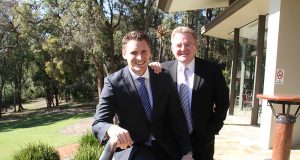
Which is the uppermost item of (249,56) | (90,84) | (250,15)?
(250,15)

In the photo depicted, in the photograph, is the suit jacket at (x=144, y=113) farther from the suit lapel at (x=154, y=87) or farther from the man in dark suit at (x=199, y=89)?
the man in dark suit at (x=199, y=89)

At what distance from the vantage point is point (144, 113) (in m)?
2.48

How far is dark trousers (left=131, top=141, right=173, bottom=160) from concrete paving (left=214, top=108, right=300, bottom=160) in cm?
444

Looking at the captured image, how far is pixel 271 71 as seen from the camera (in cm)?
743

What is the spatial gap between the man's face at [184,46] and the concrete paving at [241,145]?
406 centimetres

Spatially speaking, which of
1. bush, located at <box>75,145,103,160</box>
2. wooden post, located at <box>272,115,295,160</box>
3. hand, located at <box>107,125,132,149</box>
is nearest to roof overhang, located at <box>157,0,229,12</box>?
bush, located at <box>75,145,103,160</box>

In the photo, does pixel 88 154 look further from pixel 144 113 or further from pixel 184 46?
pixel 144 113

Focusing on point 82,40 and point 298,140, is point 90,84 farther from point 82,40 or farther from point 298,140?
point 298,140

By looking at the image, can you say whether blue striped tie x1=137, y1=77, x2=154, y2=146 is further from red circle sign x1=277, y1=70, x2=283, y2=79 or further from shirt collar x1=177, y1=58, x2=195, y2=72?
red circle sign x1=277, y1=70, x2=283, y2=79

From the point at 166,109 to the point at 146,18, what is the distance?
24.5m

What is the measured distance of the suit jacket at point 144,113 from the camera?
2.46 m

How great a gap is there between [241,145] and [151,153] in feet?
19.4

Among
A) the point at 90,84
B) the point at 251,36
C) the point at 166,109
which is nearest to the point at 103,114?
the point at 166,109

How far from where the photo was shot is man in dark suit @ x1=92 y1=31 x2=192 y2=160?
8.00 ft
